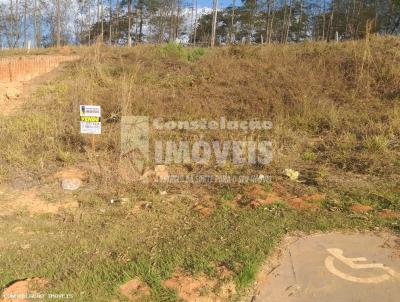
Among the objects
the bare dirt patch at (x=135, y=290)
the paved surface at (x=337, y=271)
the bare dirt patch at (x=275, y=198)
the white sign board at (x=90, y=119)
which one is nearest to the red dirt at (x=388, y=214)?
the paved surface at (x=337, y=271)

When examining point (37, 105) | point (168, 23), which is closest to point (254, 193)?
point (37, 105)

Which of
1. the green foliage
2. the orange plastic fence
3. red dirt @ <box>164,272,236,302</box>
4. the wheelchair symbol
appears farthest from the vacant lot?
the orange plastic fence

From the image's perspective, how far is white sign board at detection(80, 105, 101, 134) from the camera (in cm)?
507

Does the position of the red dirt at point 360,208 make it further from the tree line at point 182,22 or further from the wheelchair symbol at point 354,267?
the tree line at point 182,22

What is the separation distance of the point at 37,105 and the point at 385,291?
8492mm

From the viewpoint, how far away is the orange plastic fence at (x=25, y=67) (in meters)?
11.6

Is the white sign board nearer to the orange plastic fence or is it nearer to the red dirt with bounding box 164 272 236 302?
the red dirt with bounding box 164 272 236 302

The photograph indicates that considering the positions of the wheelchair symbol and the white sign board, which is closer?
the wheelchair symbol

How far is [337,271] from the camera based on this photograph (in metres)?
3.04

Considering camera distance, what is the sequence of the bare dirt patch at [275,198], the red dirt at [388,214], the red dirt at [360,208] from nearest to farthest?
the red dirt at [388,214] < the red dirt at [360,208] < the bare dirt patch at [275,198]

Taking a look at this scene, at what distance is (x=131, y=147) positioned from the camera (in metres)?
5.86

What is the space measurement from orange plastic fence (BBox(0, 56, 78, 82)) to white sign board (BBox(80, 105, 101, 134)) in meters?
7.69

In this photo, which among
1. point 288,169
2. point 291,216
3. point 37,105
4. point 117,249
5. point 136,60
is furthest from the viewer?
point 136,60

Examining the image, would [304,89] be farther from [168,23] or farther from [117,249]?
[168,23]
